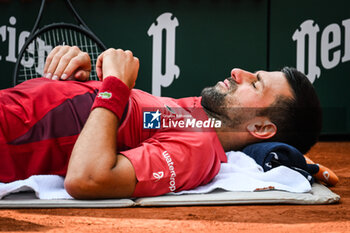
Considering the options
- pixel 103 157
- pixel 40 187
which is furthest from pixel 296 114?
pixel 40 187

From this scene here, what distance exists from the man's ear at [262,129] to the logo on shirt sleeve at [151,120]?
0.34 meters

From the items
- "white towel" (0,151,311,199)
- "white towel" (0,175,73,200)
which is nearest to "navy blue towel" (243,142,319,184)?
"white towel" (0,151,311,199)

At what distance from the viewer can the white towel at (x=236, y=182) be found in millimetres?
1243

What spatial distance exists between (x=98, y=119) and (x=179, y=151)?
25 cm

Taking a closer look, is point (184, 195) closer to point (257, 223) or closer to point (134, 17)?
point (257, 223)

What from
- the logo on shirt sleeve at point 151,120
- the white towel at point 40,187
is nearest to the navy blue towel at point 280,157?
the logo on shirt sleeve at point 151,120

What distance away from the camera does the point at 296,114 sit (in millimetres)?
1506

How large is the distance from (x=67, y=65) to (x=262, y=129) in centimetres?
70

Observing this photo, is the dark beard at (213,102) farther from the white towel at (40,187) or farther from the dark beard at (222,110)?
the white towel at (40,187)

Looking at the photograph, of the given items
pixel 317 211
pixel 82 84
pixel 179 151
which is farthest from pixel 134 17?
pixel 317 211

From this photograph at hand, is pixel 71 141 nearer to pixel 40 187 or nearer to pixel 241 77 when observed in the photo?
pixel 40 187

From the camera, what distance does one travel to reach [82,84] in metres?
1.43

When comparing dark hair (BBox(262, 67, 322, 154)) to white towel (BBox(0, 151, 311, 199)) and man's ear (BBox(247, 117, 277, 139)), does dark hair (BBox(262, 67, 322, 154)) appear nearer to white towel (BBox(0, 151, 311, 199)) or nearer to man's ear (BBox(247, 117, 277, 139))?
man's ear (BBox(247, 117, 277, 139))

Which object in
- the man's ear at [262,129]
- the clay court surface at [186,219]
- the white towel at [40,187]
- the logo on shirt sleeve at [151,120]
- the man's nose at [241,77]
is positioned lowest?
the clay court surface at [186,219]
